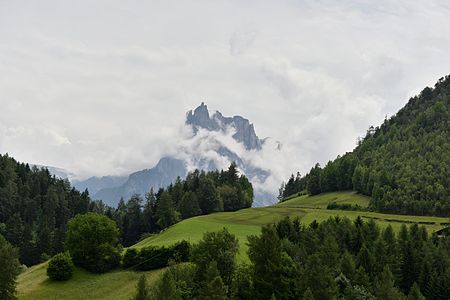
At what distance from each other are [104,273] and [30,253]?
6658 cm

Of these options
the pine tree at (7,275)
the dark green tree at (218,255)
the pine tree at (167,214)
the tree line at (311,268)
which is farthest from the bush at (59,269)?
the pine tree at (167,214)

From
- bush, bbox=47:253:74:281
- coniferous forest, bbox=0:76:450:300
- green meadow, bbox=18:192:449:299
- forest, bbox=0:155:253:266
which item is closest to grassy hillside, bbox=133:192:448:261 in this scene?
green meadow, bbox=18:192:449:299

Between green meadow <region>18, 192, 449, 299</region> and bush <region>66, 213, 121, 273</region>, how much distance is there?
8.58 feet

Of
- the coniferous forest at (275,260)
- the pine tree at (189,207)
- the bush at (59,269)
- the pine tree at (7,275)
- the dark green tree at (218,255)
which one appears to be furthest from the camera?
the pine tree at (189,207)

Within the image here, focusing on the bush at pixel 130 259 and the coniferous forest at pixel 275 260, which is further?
the bush at pixel 130 259

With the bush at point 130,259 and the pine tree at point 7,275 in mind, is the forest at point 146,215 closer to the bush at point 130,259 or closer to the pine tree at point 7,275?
the bush at point 130,259

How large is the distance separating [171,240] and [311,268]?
4978 centimetres

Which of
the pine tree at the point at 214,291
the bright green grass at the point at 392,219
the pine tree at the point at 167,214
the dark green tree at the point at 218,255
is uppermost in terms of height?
the pine tree at the point at 167,214

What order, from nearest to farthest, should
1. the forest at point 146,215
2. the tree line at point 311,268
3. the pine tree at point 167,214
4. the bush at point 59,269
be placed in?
the tree line at point 311,268
the bush at point 59,269
the forest at point 146,215
the pine tree at point 167,214

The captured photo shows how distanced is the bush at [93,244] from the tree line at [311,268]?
26341 millimetres

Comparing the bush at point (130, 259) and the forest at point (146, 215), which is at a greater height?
the forest at point (146, 215)

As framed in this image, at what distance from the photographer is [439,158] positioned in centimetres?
19338

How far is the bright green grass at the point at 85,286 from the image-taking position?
84500 mm

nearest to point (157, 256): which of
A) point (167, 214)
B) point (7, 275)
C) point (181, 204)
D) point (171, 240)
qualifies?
point (171, 240)
